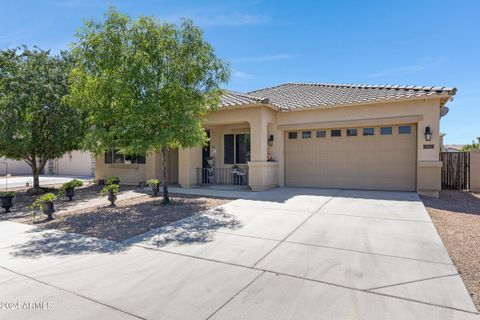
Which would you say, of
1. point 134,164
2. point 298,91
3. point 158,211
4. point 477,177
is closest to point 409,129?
point 477,177

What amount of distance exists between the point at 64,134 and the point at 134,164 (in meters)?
3.93

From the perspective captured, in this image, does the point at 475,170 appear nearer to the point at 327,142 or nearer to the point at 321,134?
the point at 327,142

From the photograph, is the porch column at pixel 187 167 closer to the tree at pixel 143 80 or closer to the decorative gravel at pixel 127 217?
the decorative gravel at pixel 127 217

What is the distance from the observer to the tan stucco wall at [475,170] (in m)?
11.7

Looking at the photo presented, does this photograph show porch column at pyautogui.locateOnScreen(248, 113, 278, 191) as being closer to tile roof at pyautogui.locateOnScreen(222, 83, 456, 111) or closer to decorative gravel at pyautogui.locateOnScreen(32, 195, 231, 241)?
tile roof at pyautogui.locateOnScreen(222, 83, 456, 111)

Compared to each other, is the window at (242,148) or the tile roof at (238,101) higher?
the tile roof at (238,101)

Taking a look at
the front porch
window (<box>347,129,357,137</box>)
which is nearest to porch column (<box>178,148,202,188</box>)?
the front porch

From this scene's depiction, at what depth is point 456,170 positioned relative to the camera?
12469mm

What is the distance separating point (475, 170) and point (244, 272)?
1300 centimetres

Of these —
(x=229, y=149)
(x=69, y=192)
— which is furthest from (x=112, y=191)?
(x=229, y=149)

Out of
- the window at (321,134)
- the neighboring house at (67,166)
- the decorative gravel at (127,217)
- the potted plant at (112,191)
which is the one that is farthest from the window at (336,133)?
the neighboring house at (67,166)

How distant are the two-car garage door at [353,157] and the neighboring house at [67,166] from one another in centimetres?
2019

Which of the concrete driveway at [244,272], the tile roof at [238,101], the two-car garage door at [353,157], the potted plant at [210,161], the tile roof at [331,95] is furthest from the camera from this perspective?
the potted plant at [210,161]

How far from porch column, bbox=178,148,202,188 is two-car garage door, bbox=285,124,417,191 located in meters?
4.54
